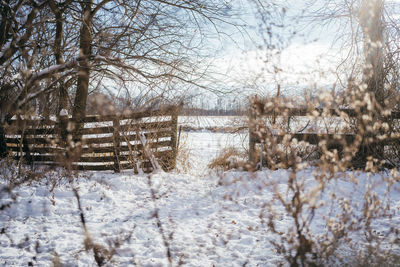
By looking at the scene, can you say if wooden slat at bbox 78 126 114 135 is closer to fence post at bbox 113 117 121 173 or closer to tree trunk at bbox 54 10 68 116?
fence post at bbox 113 117 121 173

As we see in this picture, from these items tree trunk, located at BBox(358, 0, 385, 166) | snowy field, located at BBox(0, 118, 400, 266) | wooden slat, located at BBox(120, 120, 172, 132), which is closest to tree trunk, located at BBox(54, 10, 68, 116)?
wooden slat, located at BBox(120, 120, 172, 132)

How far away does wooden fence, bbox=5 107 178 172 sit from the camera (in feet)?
20.8

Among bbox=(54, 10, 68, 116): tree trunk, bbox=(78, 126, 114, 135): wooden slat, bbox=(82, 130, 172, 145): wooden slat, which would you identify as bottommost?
bbox=(82, 130, 172, 145): wooden slat

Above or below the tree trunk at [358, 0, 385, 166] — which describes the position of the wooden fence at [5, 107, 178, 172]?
below

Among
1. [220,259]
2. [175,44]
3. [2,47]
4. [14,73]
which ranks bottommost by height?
[220,259]

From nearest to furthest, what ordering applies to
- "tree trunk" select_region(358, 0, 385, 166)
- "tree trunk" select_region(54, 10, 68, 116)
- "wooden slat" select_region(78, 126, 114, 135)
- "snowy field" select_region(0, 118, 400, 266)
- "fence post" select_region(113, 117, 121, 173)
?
"snowy field" select_region(0, 118, 400, 266)
"tree trunk" select_region(358, 0, 385, 166)
"fence post" select_region(113, 117, 121, 173)
"wooden slat" select_region(78, 126, 114, 135)
"tree trunk" select_region(54, 10, 68, 116)

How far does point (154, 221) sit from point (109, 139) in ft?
10.1

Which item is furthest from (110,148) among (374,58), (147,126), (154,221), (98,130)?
(374,58)

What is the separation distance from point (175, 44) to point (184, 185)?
11.2 feet

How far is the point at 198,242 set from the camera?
327cm

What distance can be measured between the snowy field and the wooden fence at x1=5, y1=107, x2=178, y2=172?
0.79 meters

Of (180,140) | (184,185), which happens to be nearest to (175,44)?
(180,140)

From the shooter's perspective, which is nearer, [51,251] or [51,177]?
[51,251]

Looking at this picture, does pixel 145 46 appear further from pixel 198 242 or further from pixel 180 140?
pixel 198 242
